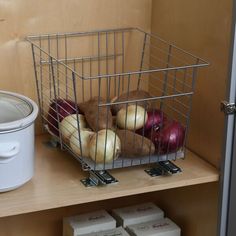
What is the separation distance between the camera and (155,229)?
134 cm

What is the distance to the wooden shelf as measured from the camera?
→ 108cm

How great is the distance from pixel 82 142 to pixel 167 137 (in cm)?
16

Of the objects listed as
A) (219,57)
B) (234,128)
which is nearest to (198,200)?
(234,128)

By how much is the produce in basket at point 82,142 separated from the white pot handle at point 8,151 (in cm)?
14

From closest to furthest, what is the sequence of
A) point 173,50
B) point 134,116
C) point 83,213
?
point 134,116
point 173,50
point 83,213

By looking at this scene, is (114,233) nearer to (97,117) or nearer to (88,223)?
(88,223)

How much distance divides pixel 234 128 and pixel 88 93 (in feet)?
1.23

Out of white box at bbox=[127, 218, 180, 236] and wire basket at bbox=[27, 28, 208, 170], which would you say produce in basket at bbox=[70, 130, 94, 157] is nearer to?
wire basket at bbox=[27, 28, 208, 170]

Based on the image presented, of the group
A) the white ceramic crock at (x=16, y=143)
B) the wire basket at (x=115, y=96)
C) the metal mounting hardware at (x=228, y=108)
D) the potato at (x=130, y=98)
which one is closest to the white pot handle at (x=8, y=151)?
the white ceramic crock at (x=16, y=143)

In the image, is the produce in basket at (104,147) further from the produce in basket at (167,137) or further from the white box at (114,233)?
the white box at (114,233)

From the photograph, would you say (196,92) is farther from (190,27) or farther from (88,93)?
(88,93)

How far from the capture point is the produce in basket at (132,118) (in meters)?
1.17

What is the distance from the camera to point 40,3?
126cm

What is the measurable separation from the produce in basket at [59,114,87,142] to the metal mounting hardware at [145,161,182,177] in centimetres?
16
